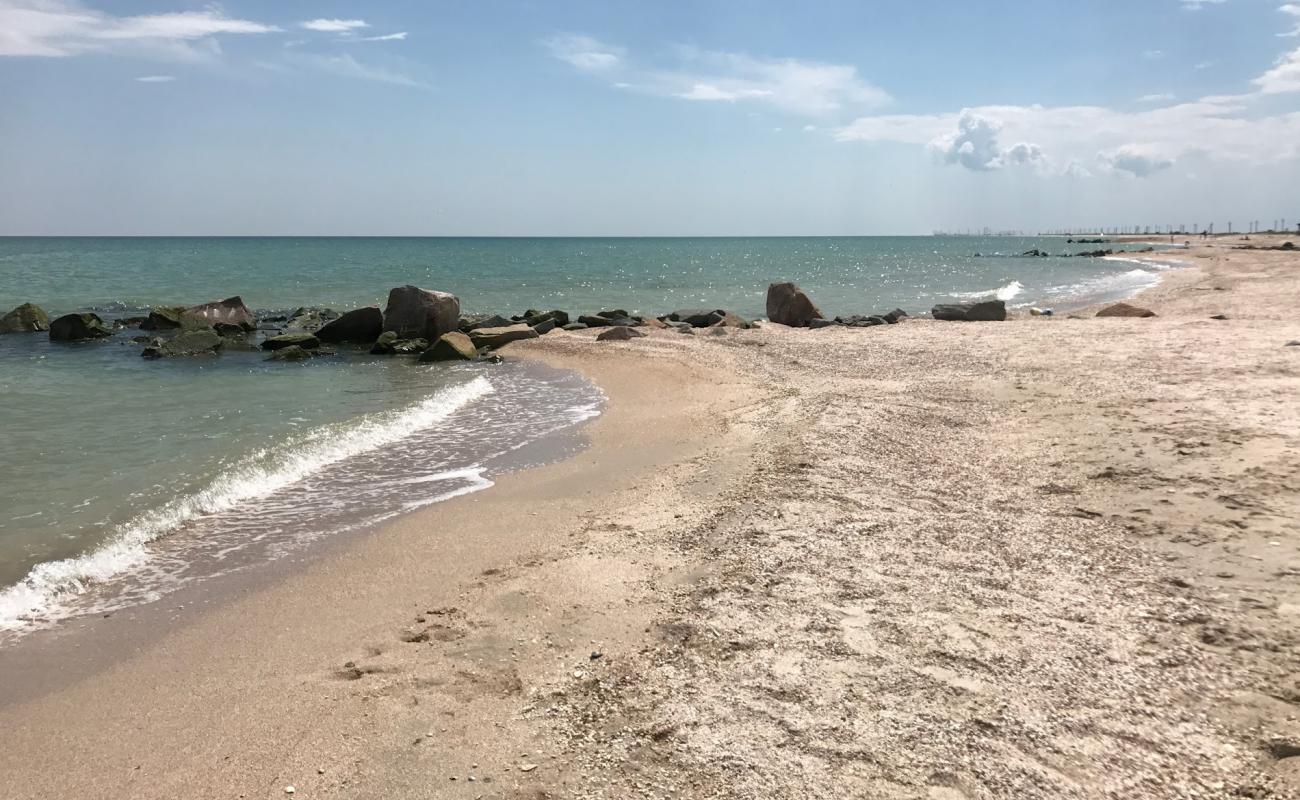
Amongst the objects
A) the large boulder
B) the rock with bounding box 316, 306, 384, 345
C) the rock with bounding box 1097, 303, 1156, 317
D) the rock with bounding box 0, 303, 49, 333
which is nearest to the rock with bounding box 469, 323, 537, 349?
the large boulder

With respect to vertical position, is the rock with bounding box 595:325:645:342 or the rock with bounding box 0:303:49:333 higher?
the rock with bounding box 0:303:49:333

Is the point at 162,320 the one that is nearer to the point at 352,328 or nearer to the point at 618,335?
the point at 352,328

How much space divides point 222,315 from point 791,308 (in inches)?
725

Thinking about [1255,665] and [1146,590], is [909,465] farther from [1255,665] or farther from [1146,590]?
[1255,665]

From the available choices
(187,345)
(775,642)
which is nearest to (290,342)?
(187,345)

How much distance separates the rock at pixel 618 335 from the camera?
22453 mm

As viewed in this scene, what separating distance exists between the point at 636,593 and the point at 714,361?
40.3 feet

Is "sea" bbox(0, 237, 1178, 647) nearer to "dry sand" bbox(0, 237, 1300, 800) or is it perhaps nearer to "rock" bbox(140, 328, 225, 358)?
"rock" bbox(140, 328, 225, 358)

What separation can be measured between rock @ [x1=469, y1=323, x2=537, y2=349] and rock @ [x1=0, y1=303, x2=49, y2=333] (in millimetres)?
14594

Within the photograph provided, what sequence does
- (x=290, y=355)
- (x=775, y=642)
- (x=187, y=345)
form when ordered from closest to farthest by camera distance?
(x=775, y=642)
(x=290, y=355)
(x=187, y=345)

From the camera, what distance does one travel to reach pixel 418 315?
76.0 feet

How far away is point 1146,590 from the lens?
5512 mm

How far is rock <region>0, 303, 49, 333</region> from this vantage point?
24734 millimetres

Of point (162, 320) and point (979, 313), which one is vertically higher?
point (979, 313)
